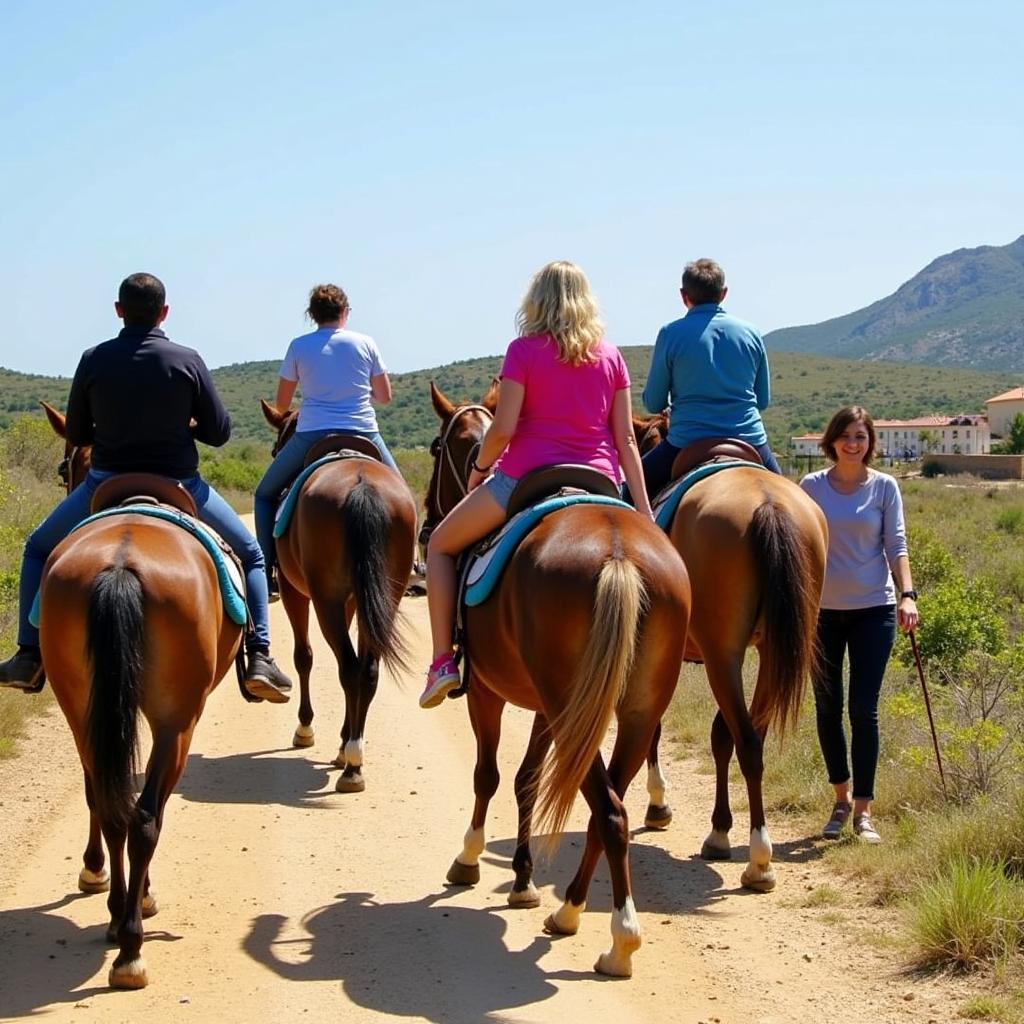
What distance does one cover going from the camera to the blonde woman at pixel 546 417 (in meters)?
7.11

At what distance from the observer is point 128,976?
6156mm

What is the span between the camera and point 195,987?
20.4 feet

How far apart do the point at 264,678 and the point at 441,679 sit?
1.25 m

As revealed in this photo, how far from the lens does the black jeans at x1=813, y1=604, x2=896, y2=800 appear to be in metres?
8.44

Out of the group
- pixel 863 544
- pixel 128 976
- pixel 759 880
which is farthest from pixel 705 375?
pixel 128 976

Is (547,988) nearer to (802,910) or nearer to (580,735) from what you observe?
(580,735)

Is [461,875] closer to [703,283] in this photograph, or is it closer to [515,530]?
[515,530]

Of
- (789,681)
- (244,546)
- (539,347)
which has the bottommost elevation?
(789,681)

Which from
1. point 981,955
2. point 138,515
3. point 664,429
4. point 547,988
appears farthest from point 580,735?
point 664,429

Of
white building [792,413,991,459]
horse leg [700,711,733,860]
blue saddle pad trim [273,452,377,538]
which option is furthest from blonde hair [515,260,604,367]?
white building [792,413,991,459]

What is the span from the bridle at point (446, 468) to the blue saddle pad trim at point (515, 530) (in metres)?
3.55

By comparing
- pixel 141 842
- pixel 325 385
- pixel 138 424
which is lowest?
pixel 141 842

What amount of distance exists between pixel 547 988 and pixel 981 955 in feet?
6.33

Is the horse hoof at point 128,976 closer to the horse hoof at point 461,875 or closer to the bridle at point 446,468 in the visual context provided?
the horse hoof at point 461,875
